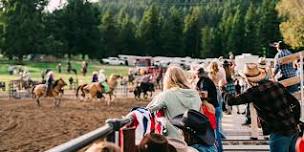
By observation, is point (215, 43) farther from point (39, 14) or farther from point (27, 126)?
point (27, 126)

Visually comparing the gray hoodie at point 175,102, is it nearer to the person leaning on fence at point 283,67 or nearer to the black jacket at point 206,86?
the black jacket at point 206,86

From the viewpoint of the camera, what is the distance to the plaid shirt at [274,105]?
699cm

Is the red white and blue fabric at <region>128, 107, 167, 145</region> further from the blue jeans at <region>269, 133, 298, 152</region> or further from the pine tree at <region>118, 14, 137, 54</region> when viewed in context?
the pine tree at <region>118, 14, 137, 54</region>

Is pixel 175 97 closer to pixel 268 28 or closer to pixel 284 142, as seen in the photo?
pixel 284 142

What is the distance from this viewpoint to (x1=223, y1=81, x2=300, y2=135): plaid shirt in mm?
6988

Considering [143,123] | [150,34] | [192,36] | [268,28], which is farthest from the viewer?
[192,36]

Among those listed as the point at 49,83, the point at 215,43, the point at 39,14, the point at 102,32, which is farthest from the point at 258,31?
the point at 49,83

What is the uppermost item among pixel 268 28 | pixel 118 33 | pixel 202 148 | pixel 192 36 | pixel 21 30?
pixel 268 28

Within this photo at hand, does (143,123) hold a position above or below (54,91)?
above

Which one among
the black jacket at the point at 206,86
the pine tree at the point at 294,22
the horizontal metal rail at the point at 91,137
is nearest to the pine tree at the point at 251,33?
the pine tree at the point at 294,22

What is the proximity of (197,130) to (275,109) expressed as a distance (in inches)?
68.2

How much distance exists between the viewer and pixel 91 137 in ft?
13.8

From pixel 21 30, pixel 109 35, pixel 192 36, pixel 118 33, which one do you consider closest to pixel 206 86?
pixel 21 30

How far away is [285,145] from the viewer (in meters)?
7.11
